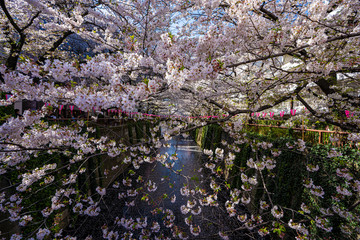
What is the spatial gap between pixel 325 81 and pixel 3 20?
10.9 m

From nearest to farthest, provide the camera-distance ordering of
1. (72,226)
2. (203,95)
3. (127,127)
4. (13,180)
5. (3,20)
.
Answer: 1. (13,180)
2. (203,95)
3. (72,226)
4. (3,20)
5. (127,127)

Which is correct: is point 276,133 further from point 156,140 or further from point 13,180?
point 13,180

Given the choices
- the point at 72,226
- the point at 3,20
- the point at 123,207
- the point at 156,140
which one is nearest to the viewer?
the point at 156,140

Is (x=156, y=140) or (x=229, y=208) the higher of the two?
(x=156, y=140)

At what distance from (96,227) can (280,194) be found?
6.58 metres

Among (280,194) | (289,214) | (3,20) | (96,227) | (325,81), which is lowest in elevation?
(96,227)

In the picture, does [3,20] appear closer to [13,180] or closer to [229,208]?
[13,180]

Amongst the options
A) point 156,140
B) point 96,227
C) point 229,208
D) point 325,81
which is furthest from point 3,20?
point 325,81

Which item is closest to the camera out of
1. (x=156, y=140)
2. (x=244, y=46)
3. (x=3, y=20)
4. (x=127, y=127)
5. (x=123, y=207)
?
(x=244, y=46)

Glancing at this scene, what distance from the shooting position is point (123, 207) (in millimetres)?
6699

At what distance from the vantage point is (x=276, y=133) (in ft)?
19.5

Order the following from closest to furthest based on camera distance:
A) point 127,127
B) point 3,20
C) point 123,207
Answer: point 3,20
point 123,207
point 127,127

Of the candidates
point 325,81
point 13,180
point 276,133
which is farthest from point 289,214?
point 13,180

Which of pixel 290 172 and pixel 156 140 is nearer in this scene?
pixel 156 140
